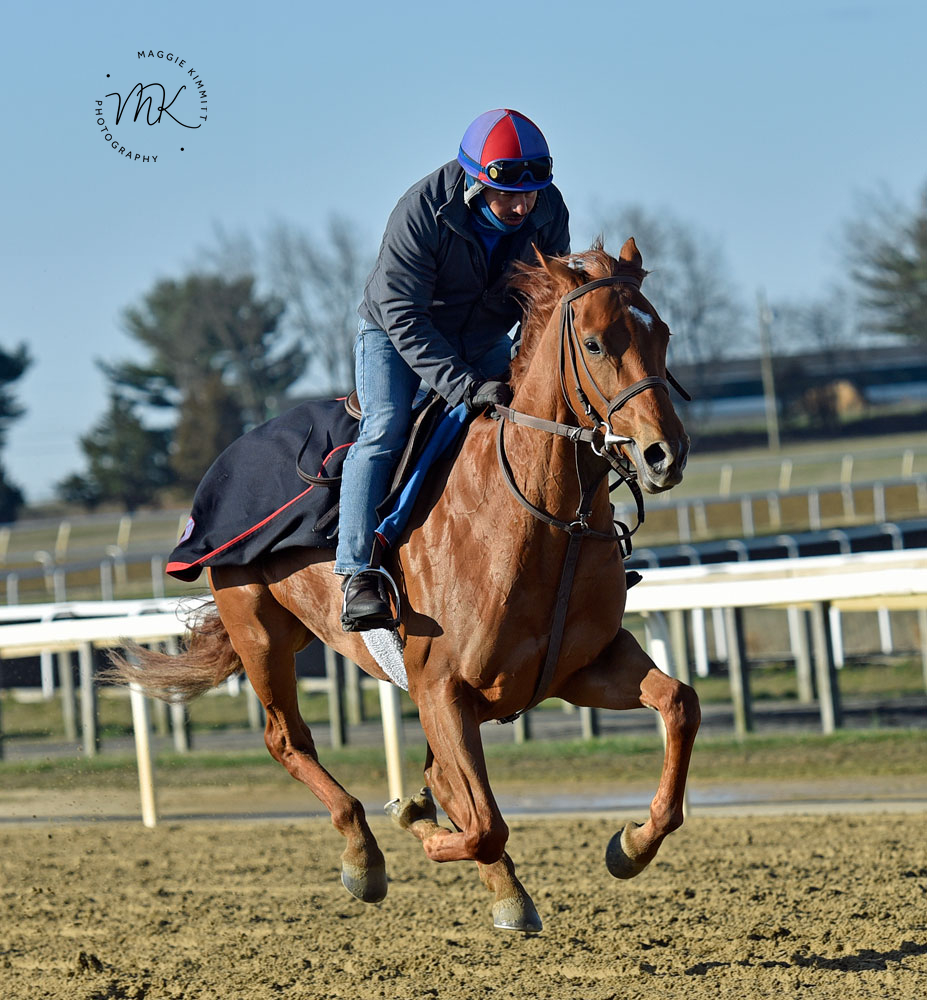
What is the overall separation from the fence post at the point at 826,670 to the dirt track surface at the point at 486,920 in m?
2.13

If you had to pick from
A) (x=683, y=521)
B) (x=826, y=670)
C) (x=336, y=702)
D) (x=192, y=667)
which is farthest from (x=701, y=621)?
(x=683, y=521)

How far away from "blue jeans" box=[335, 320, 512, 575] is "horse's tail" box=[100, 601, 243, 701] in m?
1.38

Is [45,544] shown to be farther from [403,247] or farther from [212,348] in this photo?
[403,247]

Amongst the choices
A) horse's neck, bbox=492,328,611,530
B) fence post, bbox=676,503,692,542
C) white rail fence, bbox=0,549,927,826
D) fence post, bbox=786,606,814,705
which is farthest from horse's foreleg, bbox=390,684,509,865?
fence post, bbox=676,503,692,542

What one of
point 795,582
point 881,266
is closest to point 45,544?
point 795,582

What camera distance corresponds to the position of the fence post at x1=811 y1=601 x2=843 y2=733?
8.98m

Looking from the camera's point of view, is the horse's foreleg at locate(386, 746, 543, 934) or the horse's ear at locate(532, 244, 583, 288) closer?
the horse's ear at locate(532, 244, 583, 288)

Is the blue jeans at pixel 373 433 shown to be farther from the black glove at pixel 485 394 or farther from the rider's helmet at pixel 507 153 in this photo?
the rider's helmet at pixel 507 153

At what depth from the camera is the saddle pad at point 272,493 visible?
4922mm

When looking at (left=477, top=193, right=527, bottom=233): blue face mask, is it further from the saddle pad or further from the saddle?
the saddle pad

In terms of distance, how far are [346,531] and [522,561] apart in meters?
0.71

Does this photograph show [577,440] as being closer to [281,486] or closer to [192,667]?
[281,486]

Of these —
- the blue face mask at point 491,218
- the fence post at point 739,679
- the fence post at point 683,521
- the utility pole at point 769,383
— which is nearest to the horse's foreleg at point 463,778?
the blue face mask at point 491,218

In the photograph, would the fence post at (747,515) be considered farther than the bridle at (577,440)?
Yes
